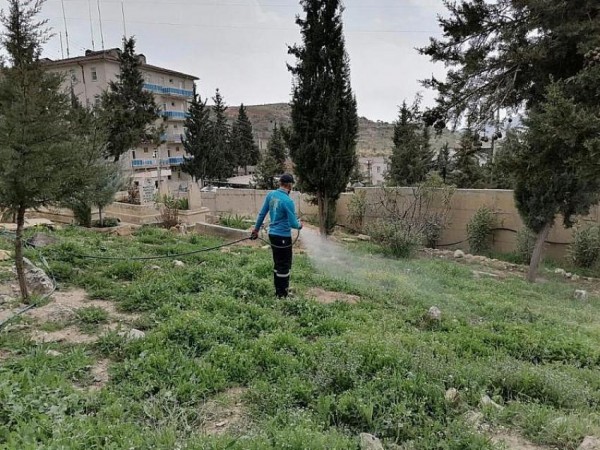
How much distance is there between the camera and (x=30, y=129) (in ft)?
14.4

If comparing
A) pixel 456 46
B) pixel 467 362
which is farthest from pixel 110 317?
pixel 456 46

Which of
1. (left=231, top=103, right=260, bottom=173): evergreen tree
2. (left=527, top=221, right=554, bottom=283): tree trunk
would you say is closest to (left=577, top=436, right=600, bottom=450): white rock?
(left=527, top=221, right=554, bottom=283): tree trunk

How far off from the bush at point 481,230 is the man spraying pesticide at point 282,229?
9.23 metres

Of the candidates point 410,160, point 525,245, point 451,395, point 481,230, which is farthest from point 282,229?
point 410,160

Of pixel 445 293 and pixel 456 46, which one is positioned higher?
pixel 456 46

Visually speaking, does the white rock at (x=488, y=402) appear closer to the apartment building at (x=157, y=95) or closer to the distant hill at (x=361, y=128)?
the apartment building at (x=157, y=95)

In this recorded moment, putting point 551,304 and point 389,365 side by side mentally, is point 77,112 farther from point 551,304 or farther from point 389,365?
point 551,304

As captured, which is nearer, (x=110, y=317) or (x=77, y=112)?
(x=110, y=317)

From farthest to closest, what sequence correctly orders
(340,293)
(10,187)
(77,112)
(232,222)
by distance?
1. (232,222)
2. (340,293)
3. (77,112)
4. (10,187)

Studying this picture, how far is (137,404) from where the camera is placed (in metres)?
2.95

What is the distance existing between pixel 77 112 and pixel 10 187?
1.59m

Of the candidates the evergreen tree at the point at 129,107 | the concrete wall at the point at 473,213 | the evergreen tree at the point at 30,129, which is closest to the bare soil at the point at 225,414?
the evergreen tree at the point at 30,129

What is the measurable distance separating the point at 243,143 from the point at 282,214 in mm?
46686

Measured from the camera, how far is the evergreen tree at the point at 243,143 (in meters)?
48.9
